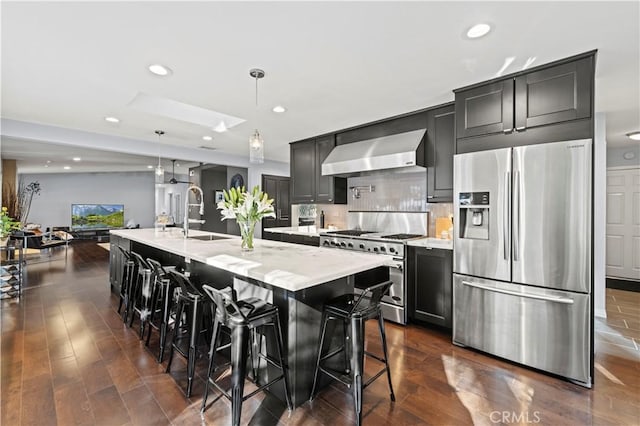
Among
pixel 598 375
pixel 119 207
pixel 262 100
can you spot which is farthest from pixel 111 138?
pixel 119 207

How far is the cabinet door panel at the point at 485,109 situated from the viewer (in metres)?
2.55

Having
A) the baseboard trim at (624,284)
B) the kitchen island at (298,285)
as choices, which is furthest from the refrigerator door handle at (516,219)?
the baseboard trim at (624,284)

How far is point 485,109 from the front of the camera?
2.67 metres

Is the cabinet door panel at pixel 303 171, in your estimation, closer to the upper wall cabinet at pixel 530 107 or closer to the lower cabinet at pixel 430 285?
the lower cabinet at pixel 430 285

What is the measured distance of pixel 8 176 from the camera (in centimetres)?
770

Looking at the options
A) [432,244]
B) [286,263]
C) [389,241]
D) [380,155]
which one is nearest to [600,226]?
[432,244]

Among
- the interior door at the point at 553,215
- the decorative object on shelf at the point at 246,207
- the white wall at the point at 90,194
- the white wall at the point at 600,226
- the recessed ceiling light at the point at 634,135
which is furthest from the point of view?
the white wall at the point at 90,194

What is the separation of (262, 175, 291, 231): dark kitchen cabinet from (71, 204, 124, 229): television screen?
295 inches

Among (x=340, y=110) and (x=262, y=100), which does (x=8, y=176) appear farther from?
(x=340, y=110)

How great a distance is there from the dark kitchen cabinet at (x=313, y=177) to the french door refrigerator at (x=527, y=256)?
206 cm

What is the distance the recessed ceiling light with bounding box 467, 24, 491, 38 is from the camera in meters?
1.88

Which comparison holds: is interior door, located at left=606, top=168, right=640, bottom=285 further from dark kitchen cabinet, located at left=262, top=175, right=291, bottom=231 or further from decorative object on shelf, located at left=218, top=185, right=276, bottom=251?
dark kitchen cabinet, located at left=262, top=175, right=291, bottom=231

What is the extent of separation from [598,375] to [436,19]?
2.87 meters

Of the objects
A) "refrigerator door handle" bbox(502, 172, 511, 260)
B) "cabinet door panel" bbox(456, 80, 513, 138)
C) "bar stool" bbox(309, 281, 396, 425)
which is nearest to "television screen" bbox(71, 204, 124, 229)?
"bar stool" bbox(309, 281, 396, 425)
